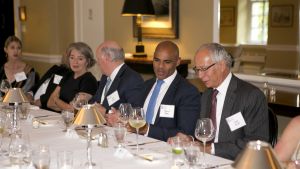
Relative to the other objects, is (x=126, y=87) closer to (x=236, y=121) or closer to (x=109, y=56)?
(x=109, y=56)

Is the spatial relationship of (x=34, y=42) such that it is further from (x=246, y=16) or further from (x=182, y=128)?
(x=182, y=128)

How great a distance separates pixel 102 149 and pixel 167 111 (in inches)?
34.1

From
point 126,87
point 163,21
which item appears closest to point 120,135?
point 126,87

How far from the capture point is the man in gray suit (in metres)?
3.12

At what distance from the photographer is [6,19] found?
33.9 ft

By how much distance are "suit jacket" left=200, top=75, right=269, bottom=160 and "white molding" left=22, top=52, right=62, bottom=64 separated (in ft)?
18.7

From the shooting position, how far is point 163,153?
281 cm

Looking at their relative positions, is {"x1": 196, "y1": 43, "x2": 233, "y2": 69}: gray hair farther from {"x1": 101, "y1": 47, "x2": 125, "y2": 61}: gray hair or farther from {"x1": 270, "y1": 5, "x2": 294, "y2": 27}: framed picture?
{"x1": 270, "y1": 5, "x2": 294, "y2": 27}: framed picture

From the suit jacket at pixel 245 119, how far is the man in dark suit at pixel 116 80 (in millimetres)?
1055

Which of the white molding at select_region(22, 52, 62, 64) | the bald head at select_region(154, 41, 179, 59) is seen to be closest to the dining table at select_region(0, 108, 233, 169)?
the bald head at select_region(154, 41, 179, 59)

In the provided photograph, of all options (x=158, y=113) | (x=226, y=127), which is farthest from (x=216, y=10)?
(x=226, y=127)

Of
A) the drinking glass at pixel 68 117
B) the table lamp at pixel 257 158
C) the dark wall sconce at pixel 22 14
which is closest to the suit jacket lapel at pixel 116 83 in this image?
the drinking glass at pixel 68 117

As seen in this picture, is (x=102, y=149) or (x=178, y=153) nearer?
(x=178, y=153)

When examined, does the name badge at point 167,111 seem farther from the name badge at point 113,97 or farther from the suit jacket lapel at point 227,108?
the name badge at point 113,97
